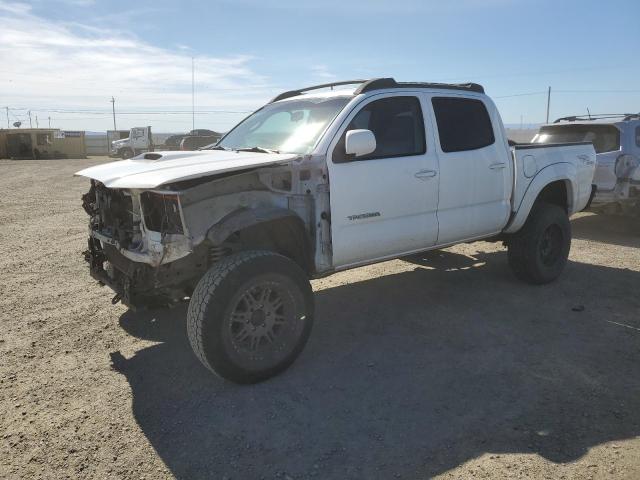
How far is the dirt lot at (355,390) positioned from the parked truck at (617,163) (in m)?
2.81

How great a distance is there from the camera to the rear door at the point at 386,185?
159 inches

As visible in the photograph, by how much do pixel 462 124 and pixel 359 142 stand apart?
5.32 ft

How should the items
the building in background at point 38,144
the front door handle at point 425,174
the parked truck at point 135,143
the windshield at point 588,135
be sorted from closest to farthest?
the front door handle at point 425,174 → the windshield at point 588,135 → the parked truck at point 135,143 → the building in background at point 38,144

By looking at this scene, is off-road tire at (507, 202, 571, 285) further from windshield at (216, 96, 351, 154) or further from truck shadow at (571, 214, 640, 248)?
truck shadow at (571, 214, 640, 248)

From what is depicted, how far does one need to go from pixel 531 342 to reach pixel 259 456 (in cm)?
258

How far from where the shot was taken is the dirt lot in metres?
2.84

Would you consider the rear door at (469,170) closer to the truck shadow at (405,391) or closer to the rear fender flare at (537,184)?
the rear fender flare at (537,184)

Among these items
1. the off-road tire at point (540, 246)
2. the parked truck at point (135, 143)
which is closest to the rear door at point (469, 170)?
the off-road tire at point (540, 246)

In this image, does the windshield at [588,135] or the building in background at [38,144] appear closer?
the windshield at [588,135]

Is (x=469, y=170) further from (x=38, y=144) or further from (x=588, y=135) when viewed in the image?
(x=38, y=144)

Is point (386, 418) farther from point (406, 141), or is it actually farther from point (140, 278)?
point (406, 141)

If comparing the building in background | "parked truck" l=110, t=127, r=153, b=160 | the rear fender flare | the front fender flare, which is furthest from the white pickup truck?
the building in background

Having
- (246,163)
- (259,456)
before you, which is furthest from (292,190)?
(259,456)

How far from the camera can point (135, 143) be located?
38.3 m
